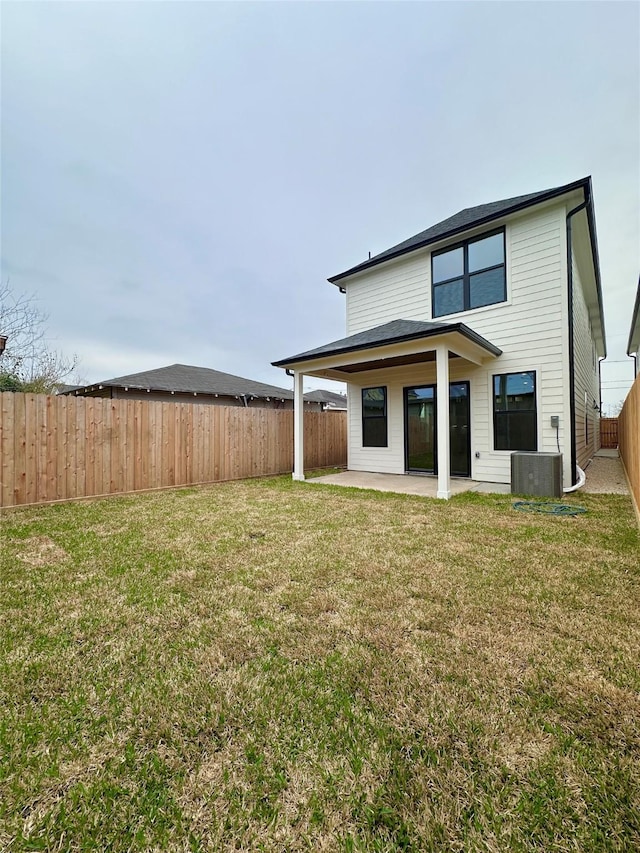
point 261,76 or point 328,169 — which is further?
point 328,169

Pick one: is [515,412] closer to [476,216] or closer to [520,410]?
[520,410]

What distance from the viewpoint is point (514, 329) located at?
7.25 meters

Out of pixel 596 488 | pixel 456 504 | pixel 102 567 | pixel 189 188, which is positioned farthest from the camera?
pixel 189 188

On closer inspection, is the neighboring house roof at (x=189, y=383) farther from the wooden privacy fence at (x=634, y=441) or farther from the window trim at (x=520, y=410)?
the wooden privacy fence at (x=634, y=441)

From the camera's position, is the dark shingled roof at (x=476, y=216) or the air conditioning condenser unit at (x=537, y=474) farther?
the dark shingled roof at (x=476, y=216)

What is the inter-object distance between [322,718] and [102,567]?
277cm

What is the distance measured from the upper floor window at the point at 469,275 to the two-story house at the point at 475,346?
0.08ft

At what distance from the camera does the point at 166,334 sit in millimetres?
17922

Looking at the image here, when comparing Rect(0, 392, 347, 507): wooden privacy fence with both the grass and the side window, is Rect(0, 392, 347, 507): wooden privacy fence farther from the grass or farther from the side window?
the grass

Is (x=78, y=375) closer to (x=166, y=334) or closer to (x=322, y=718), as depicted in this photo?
(x=166, y=334)

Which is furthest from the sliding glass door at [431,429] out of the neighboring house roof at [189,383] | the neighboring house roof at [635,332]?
the neighboring house roof at [189,383]

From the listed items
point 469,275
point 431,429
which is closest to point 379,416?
point 431,429

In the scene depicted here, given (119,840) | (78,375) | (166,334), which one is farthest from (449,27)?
(78,375)

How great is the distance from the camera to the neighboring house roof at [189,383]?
→ 12180 millimetres
